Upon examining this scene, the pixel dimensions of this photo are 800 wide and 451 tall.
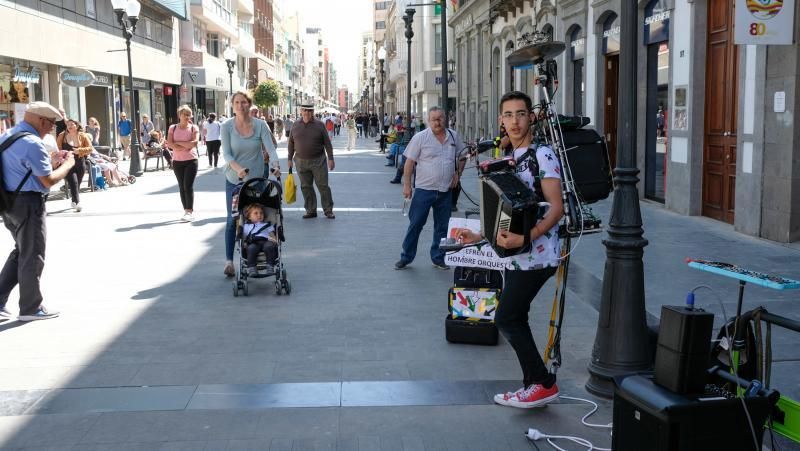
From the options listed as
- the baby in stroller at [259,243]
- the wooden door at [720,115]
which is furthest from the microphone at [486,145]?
the wooden door at [720,115]

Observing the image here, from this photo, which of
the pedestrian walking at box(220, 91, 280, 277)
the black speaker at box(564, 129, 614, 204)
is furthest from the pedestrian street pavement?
the black speaker at box(564, 129, 614, 204)

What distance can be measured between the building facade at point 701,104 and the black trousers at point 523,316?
681cm

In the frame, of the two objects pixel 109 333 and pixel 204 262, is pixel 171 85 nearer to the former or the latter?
pixel 204 262

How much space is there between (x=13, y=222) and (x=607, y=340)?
483 cm

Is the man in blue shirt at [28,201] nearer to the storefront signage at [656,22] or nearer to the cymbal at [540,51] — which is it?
the cymbal at [540,51]

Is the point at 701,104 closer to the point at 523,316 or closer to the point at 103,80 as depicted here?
the point at 523,316

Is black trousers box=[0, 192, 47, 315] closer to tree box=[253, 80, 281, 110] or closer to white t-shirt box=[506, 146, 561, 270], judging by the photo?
white t-shirt box=[506, 146, 561, 270]

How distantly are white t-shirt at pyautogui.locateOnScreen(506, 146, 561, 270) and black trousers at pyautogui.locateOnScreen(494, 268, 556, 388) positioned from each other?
45 mm

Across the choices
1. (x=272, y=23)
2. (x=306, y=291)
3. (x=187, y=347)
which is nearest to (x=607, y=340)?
(x=187, y=347)

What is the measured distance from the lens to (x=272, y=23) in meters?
90.8

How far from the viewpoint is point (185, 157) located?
526 inches

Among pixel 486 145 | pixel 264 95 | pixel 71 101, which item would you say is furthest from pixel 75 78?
pixel 264 95

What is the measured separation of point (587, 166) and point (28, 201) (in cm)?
456

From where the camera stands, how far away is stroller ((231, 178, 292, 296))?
8.13 metres
